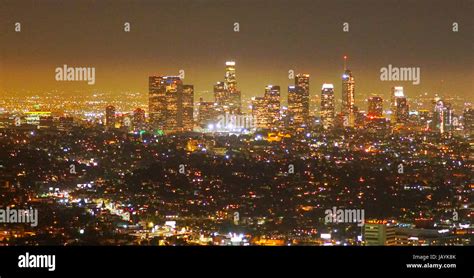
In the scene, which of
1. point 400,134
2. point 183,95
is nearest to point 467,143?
point 400,134

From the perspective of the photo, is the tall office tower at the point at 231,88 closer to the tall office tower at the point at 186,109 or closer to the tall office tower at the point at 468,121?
the tall office tower at the point at 186,109

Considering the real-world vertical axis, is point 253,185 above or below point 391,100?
below

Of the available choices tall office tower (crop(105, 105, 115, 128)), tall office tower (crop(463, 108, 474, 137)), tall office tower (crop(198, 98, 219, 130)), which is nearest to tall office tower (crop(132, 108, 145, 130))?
tall office tower (crop(105, 105, 115, 128))

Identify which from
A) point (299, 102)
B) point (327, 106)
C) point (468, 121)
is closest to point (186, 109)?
point (299, 102)

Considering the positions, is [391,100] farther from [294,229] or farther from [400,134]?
[294,229]

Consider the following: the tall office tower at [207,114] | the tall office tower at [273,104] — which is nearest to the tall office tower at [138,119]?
the tall office tower at [207,114]

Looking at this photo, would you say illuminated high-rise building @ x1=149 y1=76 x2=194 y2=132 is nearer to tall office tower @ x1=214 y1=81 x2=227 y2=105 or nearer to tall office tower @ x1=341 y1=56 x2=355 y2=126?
tall office tower @ x1=214 y1=81 x2=227 y2=105
